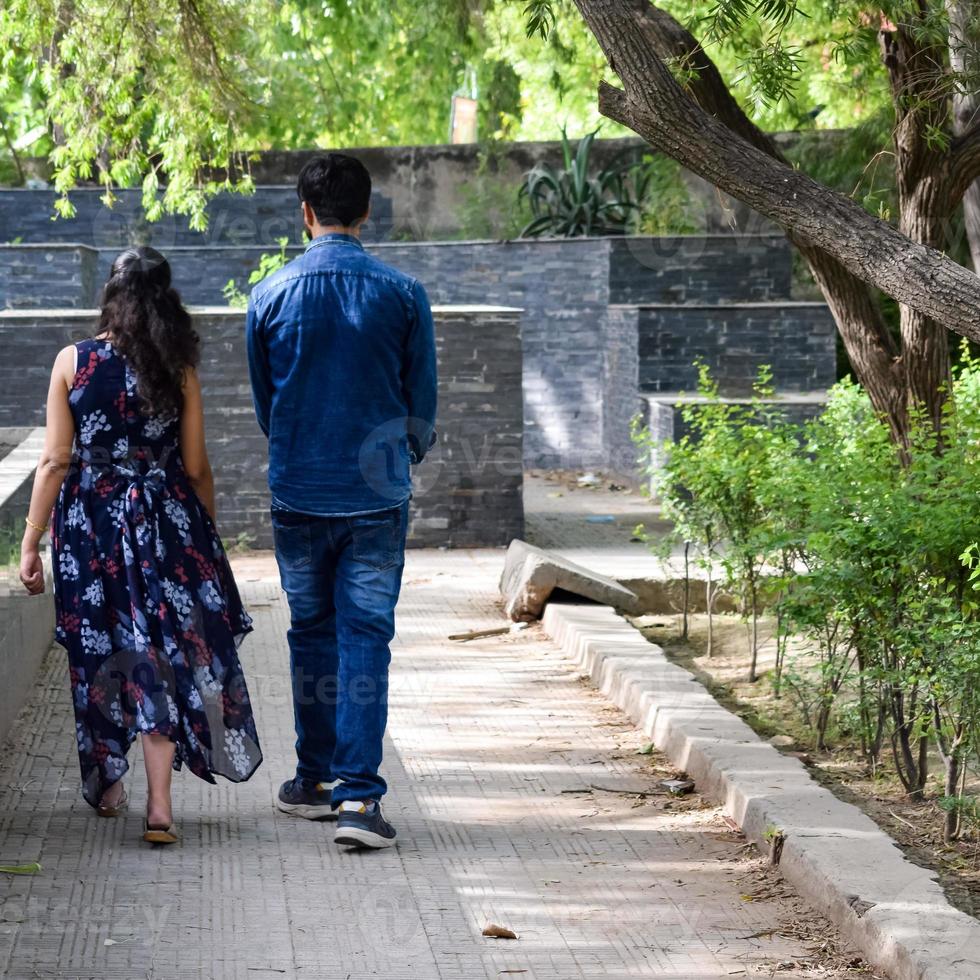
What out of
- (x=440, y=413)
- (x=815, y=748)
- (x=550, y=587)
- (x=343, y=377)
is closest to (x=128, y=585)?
(x=343, y=377)

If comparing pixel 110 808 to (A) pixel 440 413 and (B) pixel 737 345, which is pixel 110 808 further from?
(B) pixel 737 345

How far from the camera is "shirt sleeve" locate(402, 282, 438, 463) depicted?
4289 mm

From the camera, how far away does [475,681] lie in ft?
22.1

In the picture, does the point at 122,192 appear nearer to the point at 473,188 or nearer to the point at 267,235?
the point at 267,235

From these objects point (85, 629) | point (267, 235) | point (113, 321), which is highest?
point (267, 235)

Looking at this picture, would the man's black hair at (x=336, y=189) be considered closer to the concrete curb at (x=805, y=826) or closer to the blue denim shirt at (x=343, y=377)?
the blue denim shirt at (x=343, y=377)

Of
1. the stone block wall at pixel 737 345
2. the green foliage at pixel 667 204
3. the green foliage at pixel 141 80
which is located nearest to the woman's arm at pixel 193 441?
the green foliage at pixel 141 80

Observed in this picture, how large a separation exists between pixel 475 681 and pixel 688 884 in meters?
2.71

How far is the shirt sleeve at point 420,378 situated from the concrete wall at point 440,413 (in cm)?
599

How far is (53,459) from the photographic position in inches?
168

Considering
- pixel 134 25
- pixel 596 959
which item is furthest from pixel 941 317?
pixel 134 25

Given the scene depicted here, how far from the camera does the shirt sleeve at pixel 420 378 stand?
14.1 ft

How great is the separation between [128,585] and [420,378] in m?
1.03

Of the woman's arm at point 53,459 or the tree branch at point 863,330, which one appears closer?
→ the woman's arm at point 53,459
